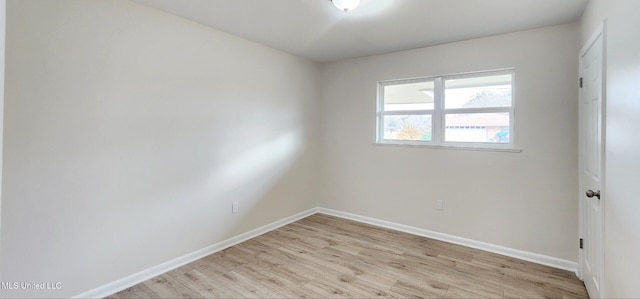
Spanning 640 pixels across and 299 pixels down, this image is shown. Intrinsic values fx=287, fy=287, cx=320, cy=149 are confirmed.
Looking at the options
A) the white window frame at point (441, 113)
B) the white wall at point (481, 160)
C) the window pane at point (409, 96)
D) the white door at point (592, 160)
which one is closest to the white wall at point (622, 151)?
the white door at point (592, 160)

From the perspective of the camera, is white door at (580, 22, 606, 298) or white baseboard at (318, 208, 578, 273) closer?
white door at (580, 22, 606, 298)

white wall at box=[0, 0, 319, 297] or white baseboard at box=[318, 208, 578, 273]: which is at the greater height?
white wall at box=[0, 0, 319, 297]

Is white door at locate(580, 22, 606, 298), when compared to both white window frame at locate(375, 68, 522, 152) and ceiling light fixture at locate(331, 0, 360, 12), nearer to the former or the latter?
white window frame at locate(375, 68, 522, 152)

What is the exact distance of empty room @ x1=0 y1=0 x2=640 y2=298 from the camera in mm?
1918

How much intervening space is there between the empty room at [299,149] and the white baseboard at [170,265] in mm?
13

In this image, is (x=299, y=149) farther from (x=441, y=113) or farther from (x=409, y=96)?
(x=441, y=113)

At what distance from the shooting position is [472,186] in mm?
3275

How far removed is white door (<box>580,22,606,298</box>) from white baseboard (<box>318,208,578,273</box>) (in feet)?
0.83

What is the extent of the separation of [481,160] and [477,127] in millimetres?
379

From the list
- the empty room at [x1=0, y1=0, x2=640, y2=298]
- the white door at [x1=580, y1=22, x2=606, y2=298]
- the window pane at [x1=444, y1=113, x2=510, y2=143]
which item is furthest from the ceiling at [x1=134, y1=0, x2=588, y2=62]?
the window pane at [x1=444, y1=113, x2=510, y2=143]

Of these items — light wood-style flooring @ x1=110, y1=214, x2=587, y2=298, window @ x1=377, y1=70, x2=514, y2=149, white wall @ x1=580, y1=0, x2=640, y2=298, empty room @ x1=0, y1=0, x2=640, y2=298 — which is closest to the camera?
white wall @ x1=580, y1=0, x2=640, y2=298

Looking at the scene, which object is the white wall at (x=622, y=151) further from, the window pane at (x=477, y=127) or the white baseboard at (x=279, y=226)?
the window pane at (x=477, y=127)

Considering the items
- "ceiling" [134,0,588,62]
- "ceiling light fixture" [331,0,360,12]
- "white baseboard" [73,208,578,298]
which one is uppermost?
"ceiling" [134,0,588,62]

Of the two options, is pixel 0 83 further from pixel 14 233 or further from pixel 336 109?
pixel 336 109
